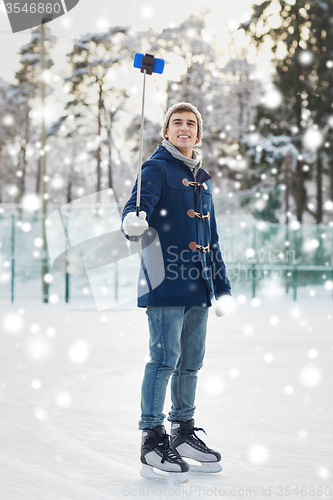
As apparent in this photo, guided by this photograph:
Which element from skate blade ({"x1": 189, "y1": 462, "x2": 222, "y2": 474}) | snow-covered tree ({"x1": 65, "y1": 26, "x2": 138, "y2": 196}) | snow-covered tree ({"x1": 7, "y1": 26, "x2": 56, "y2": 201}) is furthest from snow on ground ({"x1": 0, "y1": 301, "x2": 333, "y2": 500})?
snow-covered tree ({"x1": 7, "y1": 26, "x2": 56, "y2": 201})

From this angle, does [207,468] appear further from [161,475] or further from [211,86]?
[211,86]

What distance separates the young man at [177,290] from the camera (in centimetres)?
296

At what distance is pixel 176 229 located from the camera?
3039mm

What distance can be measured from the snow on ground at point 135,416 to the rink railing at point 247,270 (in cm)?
749

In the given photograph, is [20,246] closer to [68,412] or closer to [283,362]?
[283,362]

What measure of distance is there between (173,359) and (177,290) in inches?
12.7

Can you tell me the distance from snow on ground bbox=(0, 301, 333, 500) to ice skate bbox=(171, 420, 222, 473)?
0.08 m

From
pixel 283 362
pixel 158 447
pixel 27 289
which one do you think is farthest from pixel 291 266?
pixel 158 447

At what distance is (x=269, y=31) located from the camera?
2323 cm

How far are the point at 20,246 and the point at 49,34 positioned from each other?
10163mm

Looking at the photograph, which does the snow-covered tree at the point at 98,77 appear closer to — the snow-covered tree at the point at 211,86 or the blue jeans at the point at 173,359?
the snow-covered tree at the point at 211,86

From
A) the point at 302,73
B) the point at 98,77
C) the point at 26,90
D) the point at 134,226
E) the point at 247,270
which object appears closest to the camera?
the point at 134,226

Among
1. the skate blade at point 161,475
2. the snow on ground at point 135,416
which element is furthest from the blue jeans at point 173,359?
the snow on ground at point 135,416

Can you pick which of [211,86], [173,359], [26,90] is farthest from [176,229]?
[26,90]
